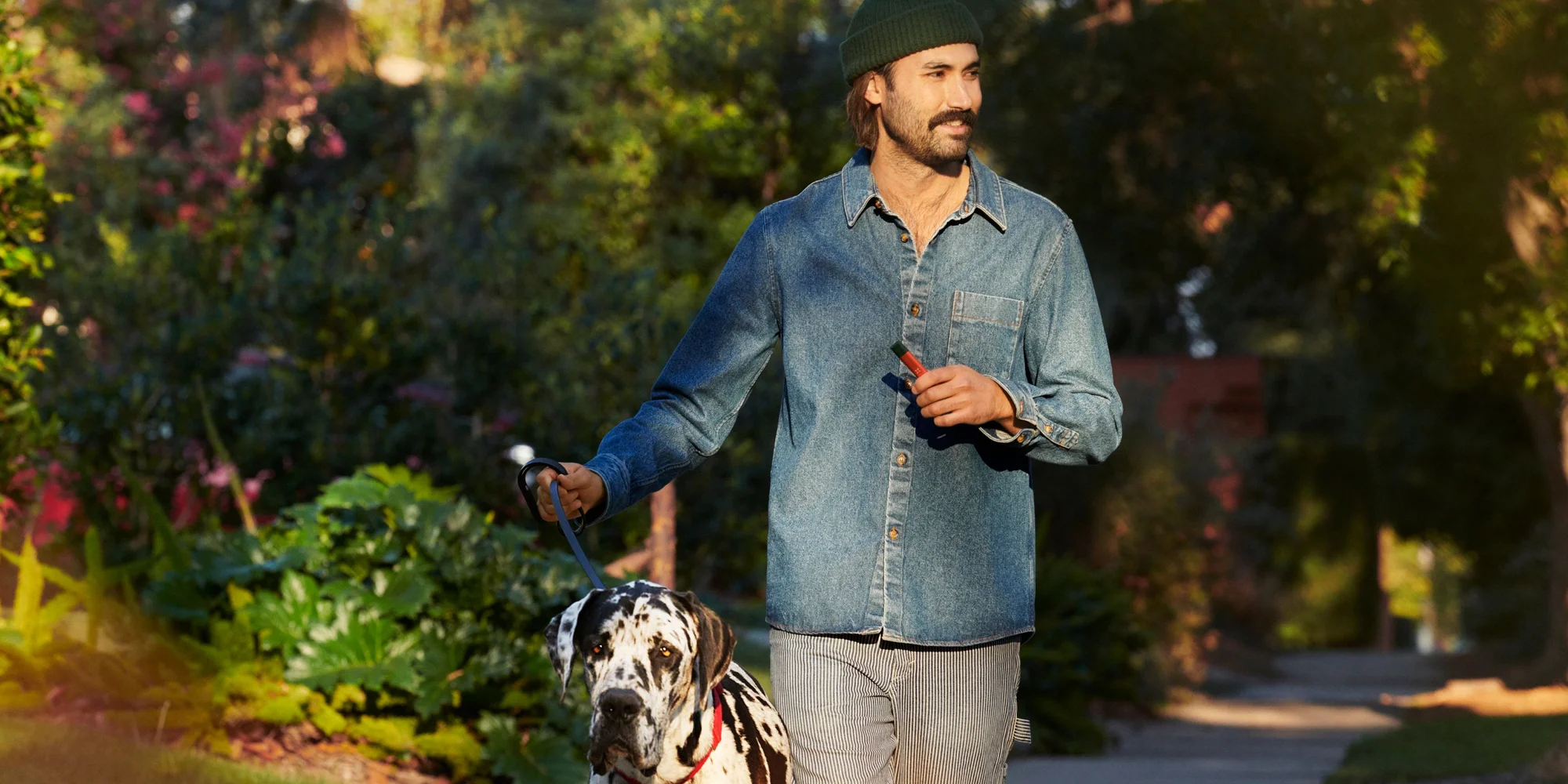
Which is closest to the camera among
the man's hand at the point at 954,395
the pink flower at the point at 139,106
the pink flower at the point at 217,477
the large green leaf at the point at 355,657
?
the man's hand at the point at 954,395

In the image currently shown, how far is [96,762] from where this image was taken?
256 inches

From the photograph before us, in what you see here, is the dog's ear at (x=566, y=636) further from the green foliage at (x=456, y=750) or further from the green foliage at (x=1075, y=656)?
the green foliage at (x=1075, y=656)

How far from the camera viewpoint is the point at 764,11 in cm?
2455

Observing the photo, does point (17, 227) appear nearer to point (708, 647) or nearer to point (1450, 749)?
point (708, 647)

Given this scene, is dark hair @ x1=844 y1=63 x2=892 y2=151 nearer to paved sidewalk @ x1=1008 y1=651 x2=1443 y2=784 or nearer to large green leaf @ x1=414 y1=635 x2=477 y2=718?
large green leaf @ x1=414 y1=635 x2=477 y2=718

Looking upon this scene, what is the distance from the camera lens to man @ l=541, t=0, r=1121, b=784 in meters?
3.62

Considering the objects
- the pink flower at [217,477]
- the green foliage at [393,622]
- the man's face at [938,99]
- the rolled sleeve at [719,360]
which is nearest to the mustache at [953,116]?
the man's face at [938,99]

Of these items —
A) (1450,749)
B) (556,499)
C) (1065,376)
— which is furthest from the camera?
(1450,749)

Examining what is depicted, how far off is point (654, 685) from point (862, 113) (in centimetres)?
133

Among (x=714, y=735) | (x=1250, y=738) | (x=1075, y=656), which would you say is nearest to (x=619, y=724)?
(x=714, y=735)

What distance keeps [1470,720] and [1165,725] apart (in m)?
3.39

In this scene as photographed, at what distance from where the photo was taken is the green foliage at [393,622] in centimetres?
782

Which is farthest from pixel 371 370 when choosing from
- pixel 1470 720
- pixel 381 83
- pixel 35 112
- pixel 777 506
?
pixel 381 83

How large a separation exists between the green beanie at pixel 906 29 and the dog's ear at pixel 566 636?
1.28m
